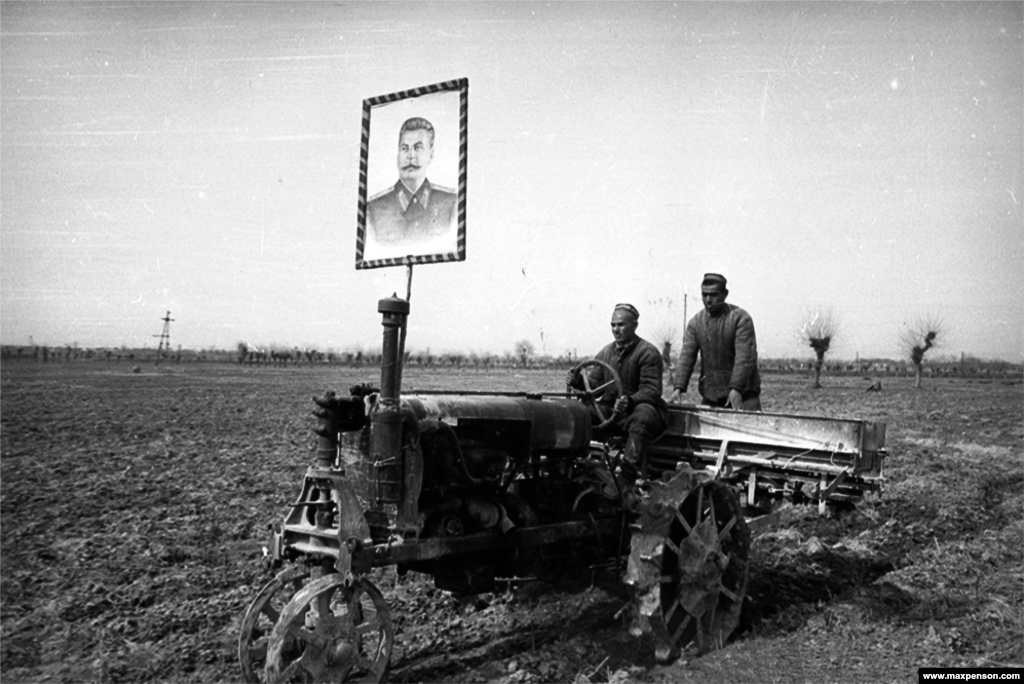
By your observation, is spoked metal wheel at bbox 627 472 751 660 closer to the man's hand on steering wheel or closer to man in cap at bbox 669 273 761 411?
the man's hand on steering wheel

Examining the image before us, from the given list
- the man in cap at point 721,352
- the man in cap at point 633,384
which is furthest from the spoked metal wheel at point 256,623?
the man in cap at point 721,352

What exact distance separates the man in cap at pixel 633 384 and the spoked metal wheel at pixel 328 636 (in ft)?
7.97

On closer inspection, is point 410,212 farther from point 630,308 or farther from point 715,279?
point 715,279

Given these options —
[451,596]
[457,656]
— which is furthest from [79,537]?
[457,656]

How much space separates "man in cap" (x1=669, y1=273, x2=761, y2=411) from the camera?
718 centimetres

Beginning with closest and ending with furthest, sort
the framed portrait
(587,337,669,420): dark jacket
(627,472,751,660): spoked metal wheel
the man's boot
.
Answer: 1. the framed portrait
2. (627,472,751,660): spoked metal wheel
3. the man's boot
4. (587,337,669,420): dark jacket

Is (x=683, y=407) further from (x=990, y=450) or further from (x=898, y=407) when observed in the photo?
(x=898, y=407)

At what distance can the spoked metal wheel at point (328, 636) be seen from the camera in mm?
3844

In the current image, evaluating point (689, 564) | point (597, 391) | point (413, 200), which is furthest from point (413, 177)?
point (689, 564)

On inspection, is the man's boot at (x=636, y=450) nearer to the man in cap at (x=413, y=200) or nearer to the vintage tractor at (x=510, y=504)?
the vintage tractor at (x=510, y=504)

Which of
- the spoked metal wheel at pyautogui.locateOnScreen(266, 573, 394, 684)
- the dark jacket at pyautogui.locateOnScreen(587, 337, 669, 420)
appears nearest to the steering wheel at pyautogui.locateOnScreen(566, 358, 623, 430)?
the dark jacket at pyautogui.locateOnScreen(587, 337, 669, 420)

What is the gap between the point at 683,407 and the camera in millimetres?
6703

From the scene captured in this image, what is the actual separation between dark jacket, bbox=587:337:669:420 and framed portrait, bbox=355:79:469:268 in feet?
7.55

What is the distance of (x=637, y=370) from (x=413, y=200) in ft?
8.58
